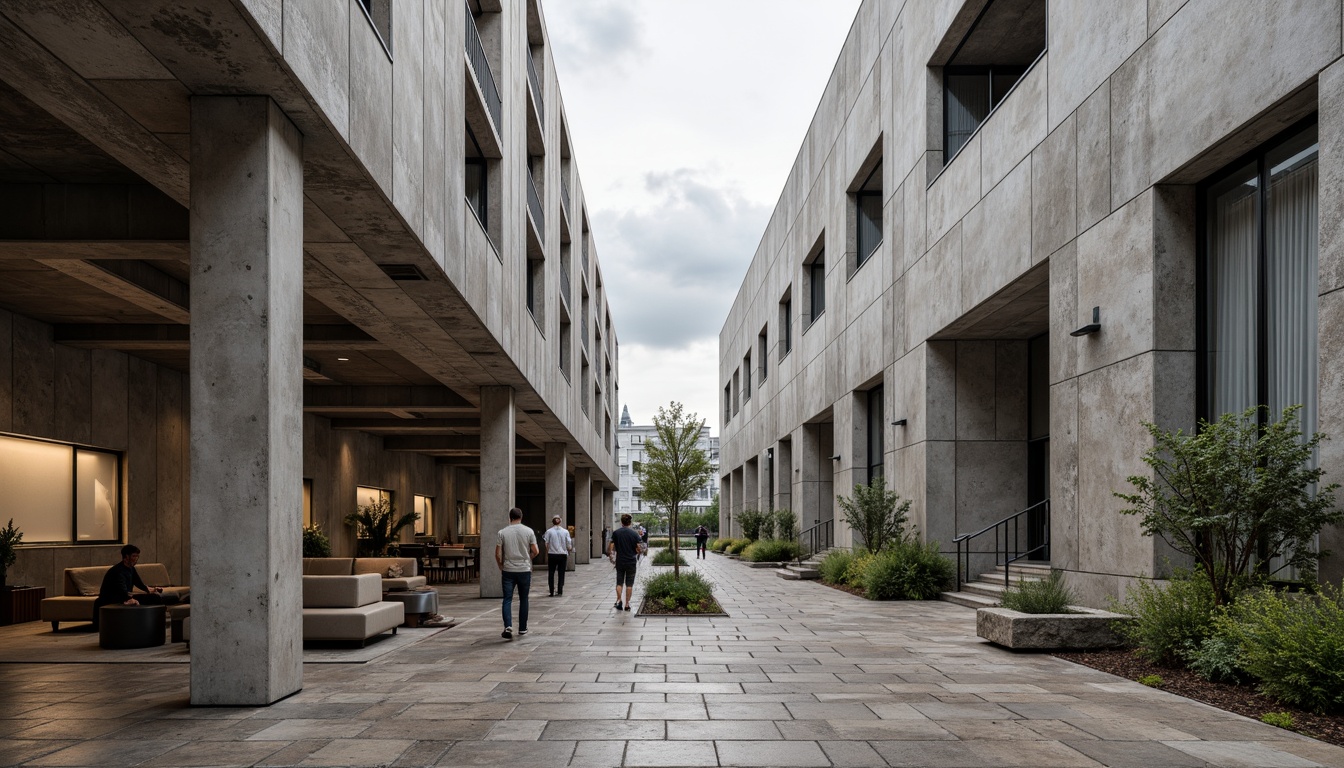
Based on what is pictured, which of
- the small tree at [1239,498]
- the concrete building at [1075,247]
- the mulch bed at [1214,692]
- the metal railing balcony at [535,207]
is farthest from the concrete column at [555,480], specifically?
the small tree at [1239,498]

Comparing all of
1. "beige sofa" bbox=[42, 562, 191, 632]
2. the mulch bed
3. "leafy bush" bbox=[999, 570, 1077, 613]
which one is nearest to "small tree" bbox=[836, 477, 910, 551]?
"leafy bush" bbox=[999, 570, 1077, 613]

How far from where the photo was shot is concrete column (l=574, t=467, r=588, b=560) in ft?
115

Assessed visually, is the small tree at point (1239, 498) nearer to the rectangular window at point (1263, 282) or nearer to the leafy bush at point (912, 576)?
the rectangular window at point (1263, 282)

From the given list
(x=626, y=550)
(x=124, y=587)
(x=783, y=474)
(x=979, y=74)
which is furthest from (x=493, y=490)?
(x=783, y=474)

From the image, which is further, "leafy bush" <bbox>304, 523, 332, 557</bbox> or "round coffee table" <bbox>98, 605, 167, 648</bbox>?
"leafy bush" <bbox>304, 523, 332, 557</bbox>

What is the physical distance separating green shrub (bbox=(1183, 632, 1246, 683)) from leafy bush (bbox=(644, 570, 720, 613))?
7990mm

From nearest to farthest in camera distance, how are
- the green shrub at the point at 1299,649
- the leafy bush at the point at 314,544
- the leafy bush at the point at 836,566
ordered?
the green shrub at the point at 1299,649 < the leafy bush at the point at 836,566 < the leafy bush at the point at 314,544

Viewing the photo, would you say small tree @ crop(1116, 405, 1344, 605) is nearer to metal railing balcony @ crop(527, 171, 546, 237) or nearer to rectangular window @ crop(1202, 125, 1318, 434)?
rectangular window @ crop(1202, 125, 1318, 434)

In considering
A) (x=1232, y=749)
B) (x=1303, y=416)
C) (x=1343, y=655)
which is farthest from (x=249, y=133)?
(x=1303, y=416)

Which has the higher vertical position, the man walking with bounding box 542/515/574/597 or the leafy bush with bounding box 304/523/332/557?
the man walking with bounding box 542/515/574/597

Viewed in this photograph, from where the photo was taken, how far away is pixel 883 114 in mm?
21484

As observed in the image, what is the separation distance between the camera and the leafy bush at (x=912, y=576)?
1770 centimetres

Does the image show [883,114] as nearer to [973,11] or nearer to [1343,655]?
[973,11]

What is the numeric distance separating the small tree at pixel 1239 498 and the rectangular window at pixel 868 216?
1478cm
